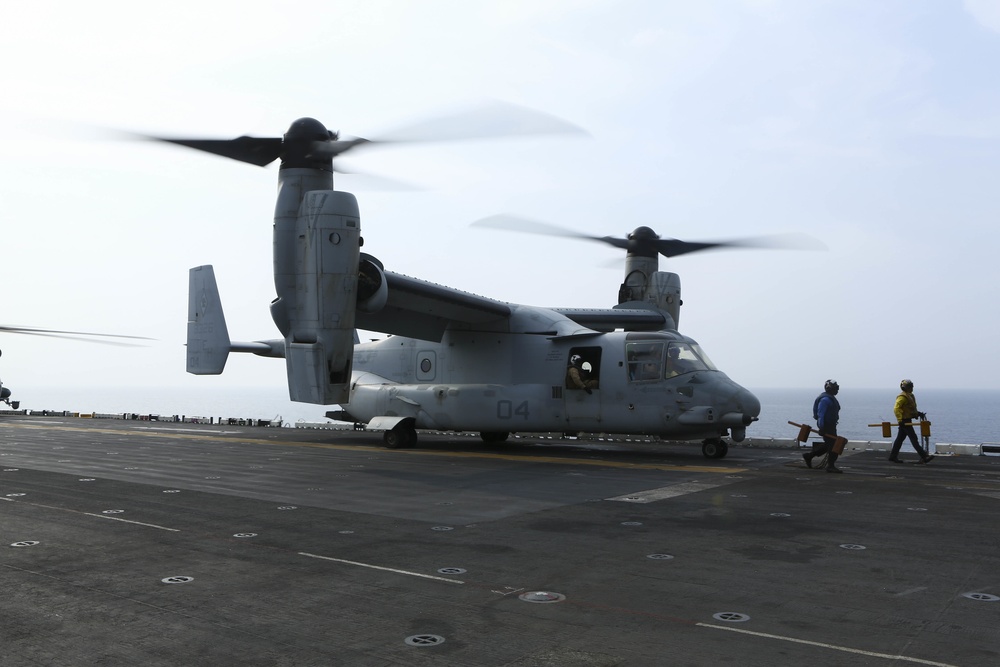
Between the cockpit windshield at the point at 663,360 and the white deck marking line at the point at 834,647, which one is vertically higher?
the cockpit windshield at the point at 663,360

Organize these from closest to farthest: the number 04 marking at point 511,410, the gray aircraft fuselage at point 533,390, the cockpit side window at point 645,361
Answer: the gray aircraft fuselage at point 533,390, the cockpit side window at point 645,361, the number 04 marking at point 511,410

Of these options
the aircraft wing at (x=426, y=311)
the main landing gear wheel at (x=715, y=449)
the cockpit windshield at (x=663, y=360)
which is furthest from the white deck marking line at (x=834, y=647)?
the aircraft wing at (x=426, y=311)

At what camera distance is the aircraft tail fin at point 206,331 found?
25.3m

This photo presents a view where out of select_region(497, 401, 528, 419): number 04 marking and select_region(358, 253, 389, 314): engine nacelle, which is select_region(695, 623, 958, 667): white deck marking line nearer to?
select_region(358, 253, 389, 314): engine nacelle

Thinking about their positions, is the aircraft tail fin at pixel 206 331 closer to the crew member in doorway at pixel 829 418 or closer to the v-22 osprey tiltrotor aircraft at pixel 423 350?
the v-22 osprey tiltrotor aircraft at pixel 423 350

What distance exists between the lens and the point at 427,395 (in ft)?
74.4

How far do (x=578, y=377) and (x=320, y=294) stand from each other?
705 centimetres

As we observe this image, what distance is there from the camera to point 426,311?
70.6 ft

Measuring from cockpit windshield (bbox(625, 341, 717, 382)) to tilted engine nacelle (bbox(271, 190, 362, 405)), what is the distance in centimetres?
708

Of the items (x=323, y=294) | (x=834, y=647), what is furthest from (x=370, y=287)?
(x=834, y=647)

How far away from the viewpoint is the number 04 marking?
68.8 ft

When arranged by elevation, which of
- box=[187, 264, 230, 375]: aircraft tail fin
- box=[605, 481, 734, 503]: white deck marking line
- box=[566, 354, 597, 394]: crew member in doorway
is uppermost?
box=[187, 264, 230, 375]: aircraft tail fin

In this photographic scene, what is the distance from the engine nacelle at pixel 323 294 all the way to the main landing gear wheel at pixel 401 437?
205 inches

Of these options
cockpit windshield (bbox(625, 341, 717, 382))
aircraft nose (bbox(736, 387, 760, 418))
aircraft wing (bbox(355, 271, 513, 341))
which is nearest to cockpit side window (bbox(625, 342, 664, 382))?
cockpit windshield (bbox(625, 341, 717, 382))
